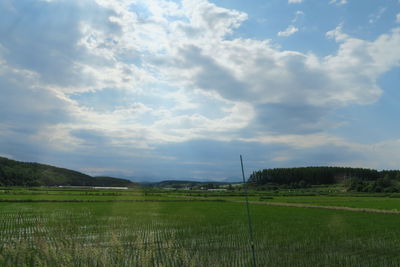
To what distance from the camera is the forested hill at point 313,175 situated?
101 m

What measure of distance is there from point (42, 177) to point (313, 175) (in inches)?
3830

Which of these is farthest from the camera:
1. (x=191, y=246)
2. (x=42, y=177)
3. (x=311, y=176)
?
(x=42, y=177)

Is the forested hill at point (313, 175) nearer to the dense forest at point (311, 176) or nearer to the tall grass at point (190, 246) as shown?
the dense forest at point (311, 176)

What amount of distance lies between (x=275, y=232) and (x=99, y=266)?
1018cm

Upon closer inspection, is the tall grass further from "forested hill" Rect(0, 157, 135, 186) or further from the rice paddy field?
"forested hill" Rect(0, 157, 135, 186)

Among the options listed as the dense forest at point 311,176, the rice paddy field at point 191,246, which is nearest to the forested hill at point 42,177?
the dense forest at point 311,176

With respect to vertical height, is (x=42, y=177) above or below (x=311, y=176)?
above

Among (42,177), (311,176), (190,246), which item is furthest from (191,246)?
(42,177)

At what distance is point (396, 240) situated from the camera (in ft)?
47.4

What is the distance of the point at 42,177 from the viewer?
390 ft

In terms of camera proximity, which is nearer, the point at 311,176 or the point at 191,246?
the point at 191,246

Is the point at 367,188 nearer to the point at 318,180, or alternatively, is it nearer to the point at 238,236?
the point at 318,180

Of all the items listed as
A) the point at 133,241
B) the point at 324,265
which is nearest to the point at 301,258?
the point at 324,265

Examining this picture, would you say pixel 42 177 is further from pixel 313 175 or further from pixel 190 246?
pixel 190 246
